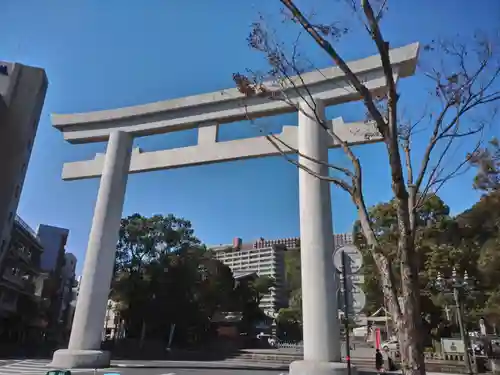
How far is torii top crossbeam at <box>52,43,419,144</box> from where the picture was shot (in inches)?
385

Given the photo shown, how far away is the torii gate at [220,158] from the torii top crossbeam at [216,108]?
3 centimetres

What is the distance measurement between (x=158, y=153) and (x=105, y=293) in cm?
444

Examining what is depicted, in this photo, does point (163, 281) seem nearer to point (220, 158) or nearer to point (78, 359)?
point (78, 359)

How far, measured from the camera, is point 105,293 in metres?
11.2

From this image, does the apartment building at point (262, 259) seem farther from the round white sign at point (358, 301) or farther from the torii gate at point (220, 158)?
the round white sign at point (358, 301)

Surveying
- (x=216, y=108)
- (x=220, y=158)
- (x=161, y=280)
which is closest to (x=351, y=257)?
(x=220, y=158)

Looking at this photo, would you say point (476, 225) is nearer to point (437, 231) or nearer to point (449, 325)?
point (437, 231)

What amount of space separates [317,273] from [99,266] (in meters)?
6.43

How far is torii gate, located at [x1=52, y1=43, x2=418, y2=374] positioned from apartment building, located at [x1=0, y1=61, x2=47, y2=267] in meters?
10.4

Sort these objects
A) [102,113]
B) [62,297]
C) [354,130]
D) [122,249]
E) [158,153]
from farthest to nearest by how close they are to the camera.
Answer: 1. [62,297]
2. [122,249]
3. [102,113]
4. [158,153]
5. [354,130]

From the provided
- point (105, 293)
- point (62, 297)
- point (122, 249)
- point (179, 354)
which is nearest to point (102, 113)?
point (105, 293)

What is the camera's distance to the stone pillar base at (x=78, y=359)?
10172mm

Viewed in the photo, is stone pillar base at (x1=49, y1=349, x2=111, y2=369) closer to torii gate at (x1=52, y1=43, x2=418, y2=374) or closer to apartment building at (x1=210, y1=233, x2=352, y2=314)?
torii gate at (x1=52, y1=43, x2=418, y2=374)

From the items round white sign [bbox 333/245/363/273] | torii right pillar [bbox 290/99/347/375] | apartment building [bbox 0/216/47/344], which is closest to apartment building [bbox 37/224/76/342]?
apartment building [bbox 0/216/47/344]
